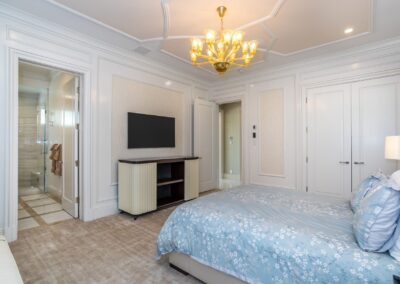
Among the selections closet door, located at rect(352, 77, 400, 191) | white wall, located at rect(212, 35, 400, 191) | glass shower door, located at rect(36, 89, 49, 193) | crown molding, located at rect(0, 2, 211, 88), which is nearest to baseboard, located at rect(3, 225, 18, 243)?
crown molding, located at rect(0, 2, 211, 88)

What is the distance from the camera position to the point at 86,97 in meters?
3.33

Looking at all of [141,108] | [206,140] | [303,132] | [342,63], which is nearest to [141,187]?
[141,108]

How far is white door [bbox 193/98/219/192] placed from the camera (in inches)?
202

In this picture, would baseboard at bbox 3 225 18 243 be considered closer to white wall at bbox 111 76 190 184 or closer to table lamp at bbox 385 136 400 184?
white wall at bbox 111 76 190 184

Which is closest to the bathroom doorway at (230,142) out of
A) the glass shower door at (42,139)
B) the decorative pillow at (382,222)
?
the glass shower door at (42,139)

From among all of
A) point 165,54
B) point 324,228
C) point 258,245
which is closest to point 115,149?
point 165,54

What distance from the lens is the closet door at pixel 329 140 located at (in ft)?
12.4

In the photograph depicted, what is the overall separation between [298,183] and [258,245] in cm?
314

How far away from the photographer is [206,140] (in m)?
5.39

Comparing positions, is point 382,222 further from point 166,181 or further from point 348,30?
point 166,181

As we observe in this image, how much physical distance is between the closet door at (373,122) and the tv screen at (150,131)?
3.33m

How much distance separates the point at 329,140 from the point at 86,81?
4.18 m

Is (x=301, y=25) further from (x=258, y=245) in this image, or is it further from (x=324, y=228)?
(x=258, y=245)

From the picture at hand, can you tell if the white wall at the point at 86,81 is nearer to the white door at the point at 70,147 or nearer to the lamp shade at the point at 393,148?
the white door at the point at 70,147
